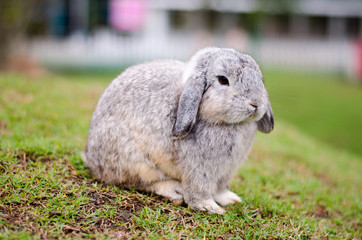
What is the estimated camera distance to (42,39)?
15312mm

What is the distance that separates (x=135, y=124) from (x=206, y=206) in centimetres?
99

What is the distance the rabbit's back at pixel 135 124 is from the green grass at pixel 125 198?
0.26 m

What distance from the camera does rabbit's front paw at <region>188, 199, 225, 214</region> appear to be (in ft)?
11.8

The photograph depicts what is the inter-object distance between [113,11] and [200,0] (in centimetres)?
514

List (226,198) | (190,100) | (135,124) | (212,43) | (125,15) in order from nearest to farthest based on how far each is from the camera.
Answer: (190,100), (135,124), (226,198), (125,15), (212,43)

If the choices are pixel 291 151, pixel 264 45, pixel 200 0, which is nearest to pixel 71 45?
pixel 200 0

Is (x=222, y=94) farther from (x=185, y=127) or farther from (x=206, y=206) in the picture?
(x=206, y=206)

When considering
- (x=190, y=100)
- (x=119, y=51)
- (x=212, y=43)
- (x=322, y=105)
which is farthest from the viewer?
(x=212, y=43)

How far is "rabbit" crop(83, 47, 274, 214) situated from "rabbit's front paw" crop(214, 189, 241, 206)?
10mm

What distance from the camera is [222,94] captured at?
331 cm

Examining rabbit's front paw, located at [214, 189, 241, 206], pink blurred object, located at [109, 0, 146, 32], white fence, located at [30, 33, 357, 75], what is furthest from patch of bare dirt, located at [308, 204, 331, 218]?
pink blurred object, located at [109, 0, 146, 32]

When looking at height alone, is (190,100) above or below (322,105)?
above

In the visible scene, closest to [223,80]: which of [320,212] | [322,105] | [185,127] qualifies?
[185,127]

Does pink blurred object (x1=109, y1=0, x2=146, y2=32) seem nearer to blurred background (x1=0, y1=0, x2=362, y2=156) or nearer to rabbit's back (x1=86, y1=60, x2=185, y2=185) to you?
blurred background (x1=0, y1=0, x2=362, y2=156)
